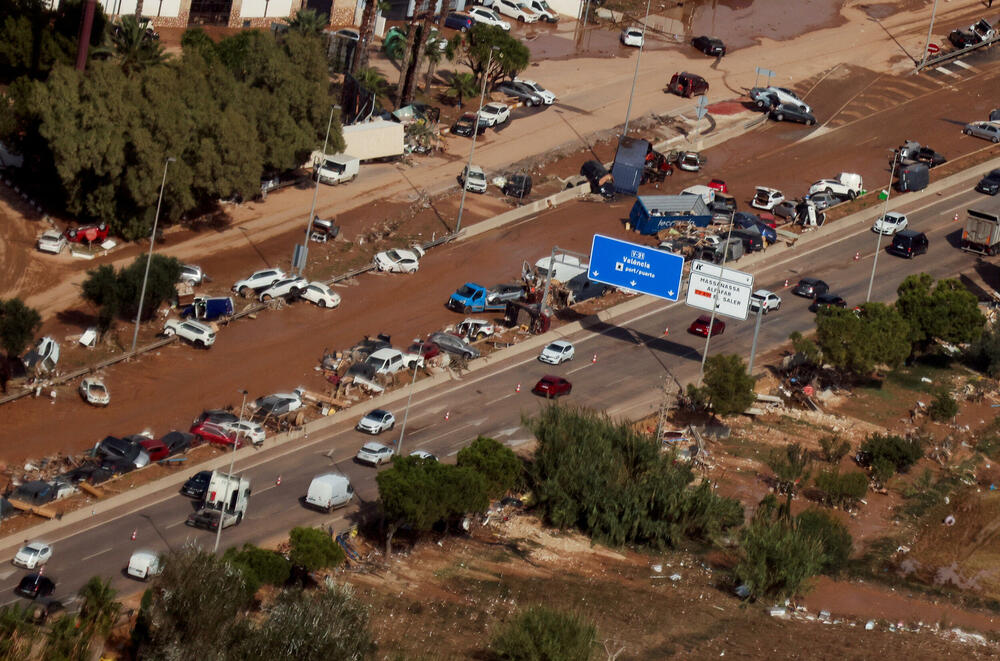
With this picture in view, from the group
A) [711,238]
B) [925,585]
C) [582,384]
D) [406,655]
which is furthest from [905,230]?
[406,655]

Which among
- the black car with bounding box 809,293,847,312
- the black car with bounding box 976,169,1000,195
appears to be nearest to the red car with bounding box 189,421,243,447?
the black car with bounding box 809,293,847,312

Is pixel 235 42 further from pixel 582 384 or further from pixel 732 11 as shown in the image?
pixel 732 11

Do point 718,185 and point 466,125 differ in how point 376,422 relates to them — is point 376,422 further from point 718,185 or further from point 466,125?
point 466,125

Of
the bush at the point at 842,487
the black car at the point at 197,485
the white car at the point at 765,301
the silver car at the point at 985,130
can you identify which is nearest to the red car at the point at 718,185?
the white car at the point at 765,301

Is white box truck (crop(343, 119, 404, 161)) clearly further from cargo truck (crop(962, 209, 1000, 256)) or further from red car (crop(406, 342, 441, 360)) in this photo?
cargo truck (crop(962, 209, 1000, 256))

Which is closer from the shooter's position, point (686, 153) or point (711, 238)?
point (711, 238)

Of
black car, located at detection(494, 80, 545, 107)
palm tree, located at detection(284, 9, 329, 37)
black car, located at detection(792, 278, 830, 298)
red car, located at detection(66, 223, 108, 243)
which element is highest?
palm tree, located at detection(284, 9, 329, 37)
